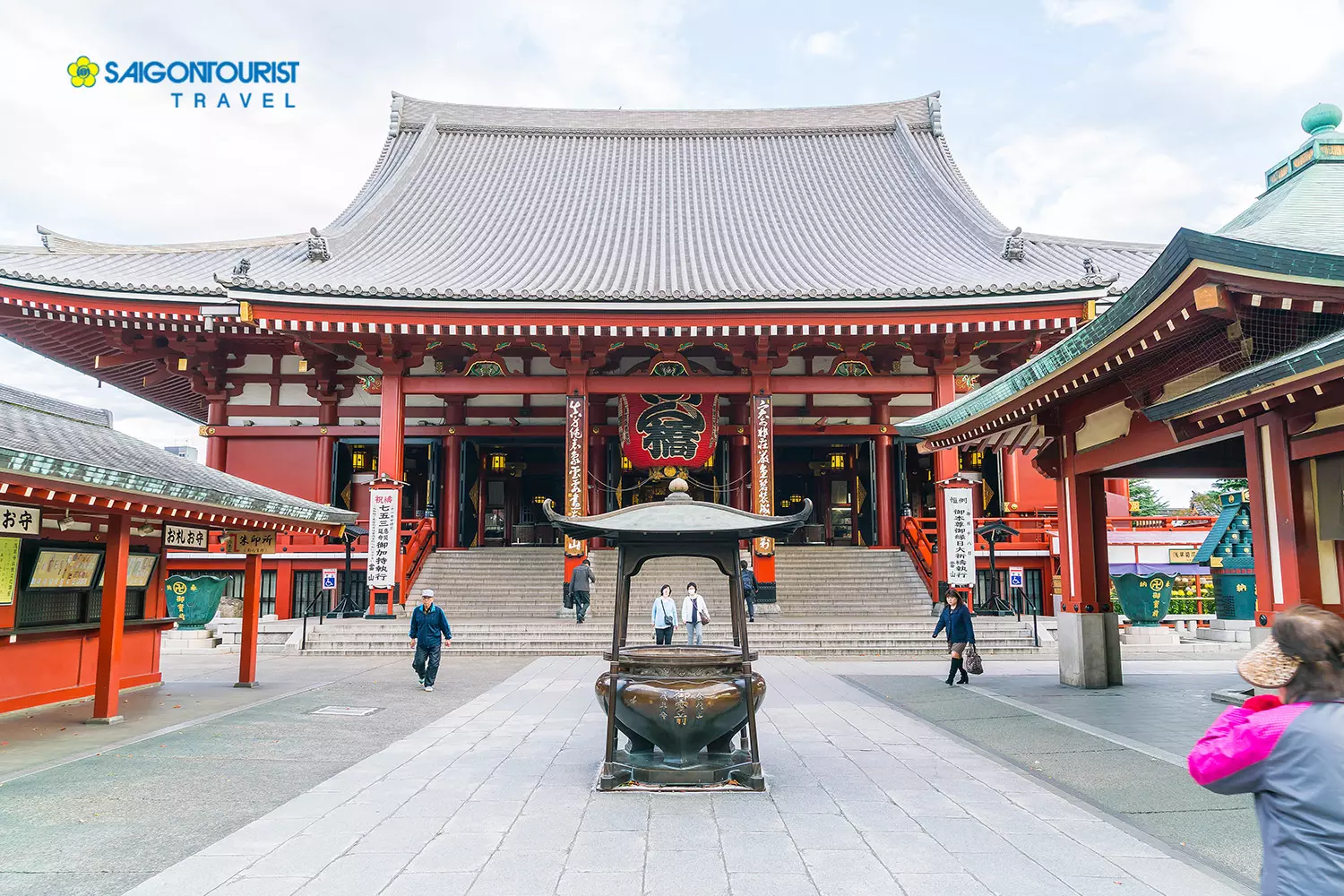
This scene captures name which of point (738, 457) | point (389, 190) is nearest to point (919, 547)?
point (738, 457)

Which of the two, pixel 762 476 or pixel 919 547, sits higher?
pixel 762 476

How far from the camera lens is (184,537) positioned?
11.5m

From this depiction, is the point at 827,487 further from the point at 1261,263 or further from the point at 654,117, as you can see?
the point at 1261,263

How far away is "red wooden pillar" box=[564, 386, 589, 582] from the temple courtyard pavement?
7.54 m

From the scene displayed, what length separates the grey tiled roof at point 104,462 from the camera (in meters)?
7.15

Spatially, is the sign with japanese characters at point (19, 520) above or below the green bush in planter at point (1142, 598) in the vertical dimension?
above

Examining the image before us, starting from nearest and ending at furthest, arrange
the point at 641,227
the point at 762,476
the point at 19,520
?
the point at 19,520 < the point at 762,476 < the point at 641,227

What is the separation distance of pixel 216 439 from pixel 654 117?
17661 mm

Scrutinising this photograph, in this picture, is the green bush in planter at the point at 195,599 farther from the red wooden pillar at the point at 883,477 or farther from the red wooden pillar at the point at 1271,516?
the red wooden pillar at the point at 1271,516

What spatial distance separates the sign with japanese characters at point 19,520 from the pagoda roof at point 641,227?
8.17 m

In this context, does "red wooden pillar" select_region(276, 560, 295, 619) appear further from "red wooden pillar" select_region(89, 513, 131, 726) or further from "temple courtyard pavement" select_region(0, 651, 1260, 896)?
"red wooden pillar" select_region(89, 513, 131, 726)

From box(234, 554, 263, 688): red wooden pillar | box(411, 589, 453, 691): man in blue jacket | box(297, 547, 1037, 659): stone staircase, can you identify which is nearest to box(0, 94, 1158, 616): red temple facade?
box(297, 547, 1037, 659): stone staircase

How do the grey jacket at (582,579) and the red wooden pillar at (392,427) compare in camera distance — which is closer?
the grey jacket at (582,579)

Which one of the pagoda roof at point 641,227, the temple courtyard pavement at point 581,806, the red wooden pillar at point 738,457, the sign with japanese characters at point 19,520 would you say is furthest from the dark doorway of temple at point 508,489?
the sign with japanese characters at point 19,520
